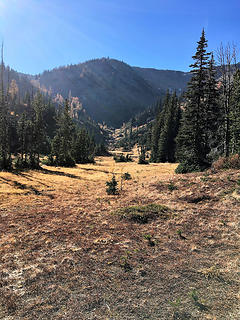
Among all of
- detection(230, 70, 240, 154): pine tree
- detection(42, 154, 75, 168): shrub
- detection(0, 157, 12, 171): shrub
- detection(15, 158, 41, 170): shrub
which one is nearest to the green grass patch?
detection(230, 70, 240, 154): pine tree

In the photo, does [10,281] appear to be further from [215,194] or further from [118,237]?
→ [215,194]

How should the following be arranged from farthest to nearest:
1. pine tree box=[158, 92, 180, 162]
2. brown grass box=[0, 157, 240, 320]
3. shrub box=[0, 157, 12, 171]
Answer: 1. pine tree box=[158, 92, 180, 162]
2. shrub box=[0, 157, 12, 171]
3. brown grass box=[0, 157, 240, 320]

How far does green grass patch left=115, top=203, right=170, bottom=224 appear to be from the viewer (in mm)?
11133

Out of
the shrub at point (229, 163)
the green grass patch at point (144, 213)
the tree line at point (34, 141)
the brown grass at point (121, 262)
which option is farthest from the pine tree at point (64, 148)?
the green grass patch at point (144, 213)

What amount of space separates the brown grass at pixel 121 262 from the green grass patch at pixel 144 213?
1.52 ft

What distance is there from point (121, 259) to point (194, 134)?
2324 cm

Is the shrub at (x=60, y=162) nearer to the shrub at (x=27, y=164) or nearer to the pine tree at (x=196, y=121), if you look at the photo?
the shrub at (x=27, y=164)

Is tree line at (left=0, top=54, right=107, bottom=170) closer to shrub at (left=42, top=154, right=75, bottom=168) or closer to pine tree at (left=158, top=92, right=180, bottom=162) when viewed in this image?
shrub at (left=42, top=154, right=75, bottom=168)

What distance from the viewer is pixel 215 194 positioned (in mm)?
12992

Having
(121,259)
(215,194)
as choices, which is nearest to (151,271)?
(121,259)

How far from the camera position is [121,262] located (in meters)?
7.00

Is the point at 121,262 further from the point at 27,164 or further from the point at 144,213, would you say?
the point at 27,164

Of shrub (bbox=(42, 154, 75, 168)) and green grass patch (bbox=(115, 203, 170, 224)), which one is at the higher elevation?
shrub (bbox=(42, 154, 75, 168))

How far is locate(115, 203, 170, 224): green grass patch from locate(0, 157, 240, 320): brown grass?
1.52 feet
